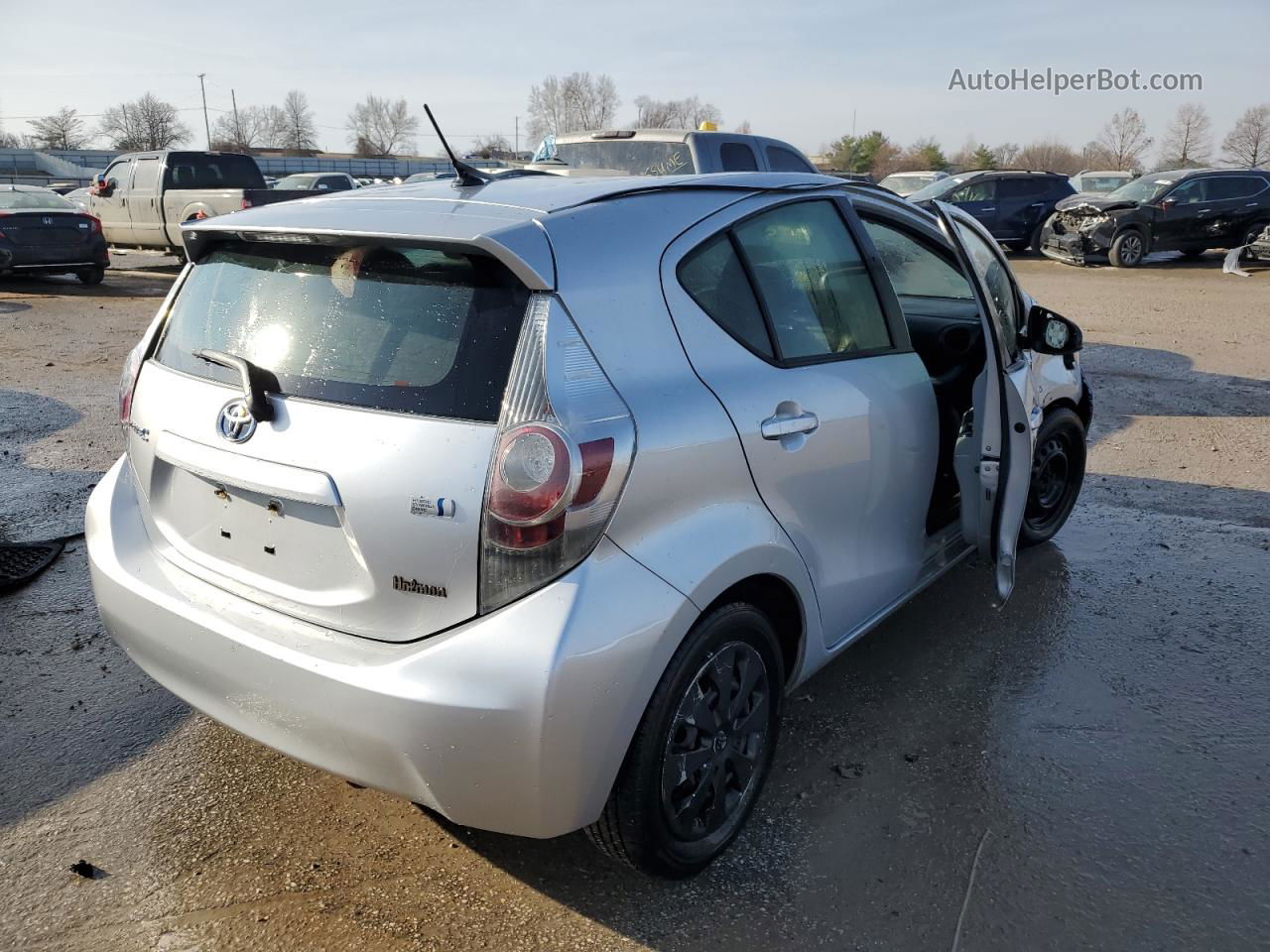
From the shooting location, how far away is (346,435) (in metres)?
2.29

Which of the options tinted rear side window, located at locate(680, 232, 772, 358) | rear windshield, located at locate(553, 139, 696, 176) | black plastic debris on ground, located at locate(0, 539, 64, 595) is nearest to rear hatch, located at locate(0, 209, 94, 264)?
rear windshield, located at locate(553, 139, 696, 176)

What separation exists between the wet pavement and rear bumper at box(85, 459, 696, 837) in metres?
0.45

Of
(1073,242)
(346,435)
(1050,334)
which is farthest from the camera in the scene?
(1073,242)

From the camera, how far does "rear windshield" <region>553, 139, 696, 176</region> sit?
8234 mm

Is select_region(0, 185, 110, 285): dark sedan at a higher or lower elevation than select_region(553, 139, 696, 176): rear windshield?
lower

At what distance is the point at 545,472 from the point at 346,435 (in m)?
0.49

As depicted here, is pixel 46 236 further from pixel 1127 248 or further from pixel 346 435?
pixel 1127 248

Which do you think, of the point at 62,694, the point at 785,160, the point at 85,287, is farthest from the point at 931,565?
the point at 85,287

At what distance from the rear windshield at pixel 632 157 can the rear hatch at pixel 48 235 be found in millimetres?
9584

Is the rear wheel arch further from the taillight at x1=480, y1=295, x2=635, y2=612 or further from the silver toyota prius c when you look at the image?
the taillight at x1=480, y1=295, x2=635, y2=612

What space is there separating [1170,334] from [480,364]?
11179mm

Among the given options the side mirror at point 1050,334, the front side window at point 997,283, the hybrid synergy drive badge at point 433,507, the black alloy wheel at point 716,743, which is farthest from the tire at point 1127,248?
the hybrid synergy drive badge at point 433,507

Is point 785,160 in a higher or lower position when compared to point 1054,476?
higher

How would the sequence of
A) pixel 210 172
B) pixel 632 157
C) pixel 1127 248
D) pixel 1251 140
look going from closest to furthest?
pixel 632 157 → pixel 210 172 → pixel 1127 248 → pixel 1251 140
